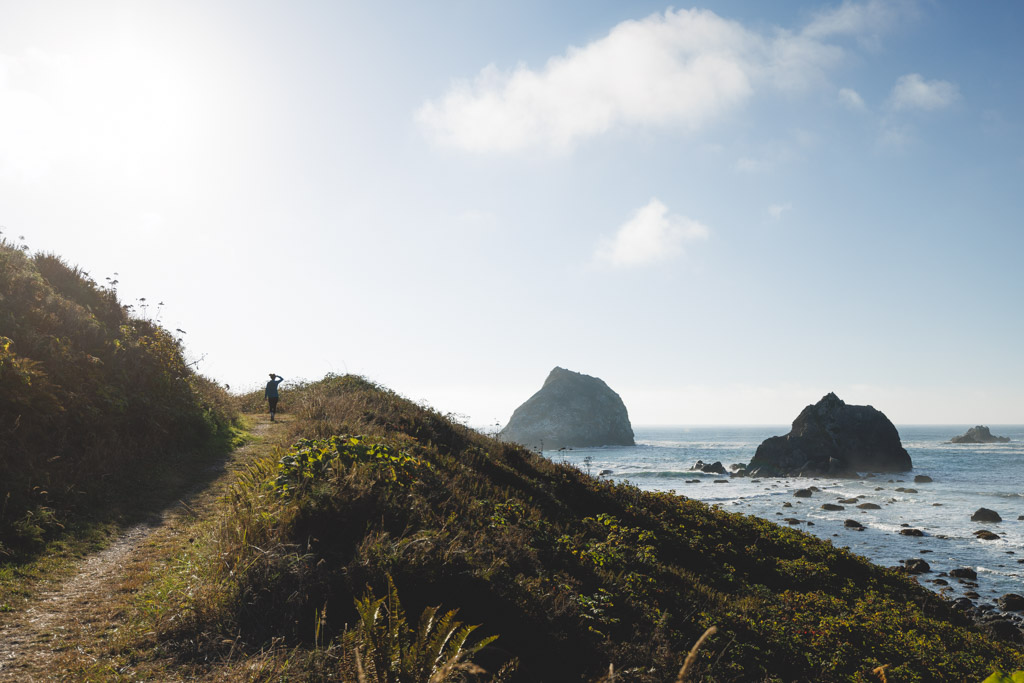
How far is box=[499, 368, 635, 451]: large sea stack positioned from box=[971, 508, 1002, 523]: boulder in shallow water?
315 feet

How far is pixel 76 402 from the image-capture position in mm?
10758

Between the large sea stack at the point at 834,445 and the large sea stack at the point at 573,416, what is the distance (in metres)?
62.5

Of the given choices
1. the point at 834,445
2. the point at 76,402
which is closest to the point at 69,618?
the point at 76,402

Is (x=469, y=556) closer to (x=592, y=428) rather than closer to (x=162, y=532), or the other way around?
(x=162, y=532)

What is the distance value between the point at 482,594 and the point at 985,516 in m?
43.2

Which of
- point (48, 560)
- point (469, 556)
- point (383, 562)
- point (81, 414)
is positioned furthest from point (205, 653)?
point (81, 414)

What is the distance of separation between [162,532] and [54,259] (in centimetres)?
1383

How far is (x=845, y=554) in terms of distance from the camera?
49.3 feet

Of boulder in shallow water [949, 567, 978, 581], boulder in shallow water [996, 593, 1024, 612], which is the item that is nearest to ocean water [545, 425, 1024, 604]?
boulder in shallow water [949, 567, 978, 581]

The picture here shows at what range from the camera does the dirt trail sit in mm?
4258

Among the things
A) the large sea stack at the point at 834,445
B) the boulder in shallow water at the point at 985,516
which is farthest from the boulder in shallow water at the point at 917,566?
the large sea stack at the point at 834,445

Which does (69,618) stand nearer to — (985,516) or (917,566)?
(917,566)

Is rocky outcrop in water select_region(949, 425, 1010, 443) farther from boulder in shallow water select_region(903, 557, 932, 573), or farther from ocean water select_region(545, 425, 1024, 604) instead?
boulder in shallow water select_region(903, 557, 932, 573)

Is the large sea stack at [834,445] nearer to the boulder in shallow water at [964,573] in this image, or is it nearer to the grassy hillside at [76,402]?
the boulder in shallow water at [964,573]
